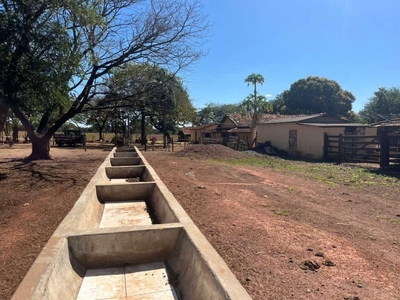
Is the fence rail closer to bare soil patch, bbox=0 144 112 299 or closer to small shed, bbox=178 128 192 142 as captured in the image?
bare soil patch, bbox=0 144 112 299

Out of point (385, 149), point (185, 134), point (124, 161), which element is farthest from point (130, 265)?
point (185, 134)

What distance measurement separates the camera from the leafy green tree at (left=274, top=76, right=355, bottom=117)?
46938mm

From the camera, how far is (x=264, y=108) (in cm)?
3322

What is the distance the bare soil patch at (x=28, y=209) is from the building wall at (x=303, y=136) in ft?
51.4

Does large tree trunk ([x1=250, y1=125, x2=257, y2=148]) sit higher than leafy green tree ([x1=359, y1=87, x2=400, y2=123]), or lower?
lower

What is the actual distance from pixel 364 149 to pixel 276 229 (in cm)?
1366

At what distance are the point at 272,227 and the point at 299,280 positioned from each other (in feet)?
5.95

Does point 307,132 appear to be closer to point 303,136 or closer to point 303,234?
point 303,136

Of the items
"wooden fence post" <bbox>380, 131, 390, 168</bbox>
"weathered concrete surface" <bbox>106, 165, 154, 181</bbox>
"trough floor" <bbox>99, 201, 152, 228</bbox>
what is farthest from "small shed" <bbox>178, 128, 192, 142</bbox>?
"trough floor" <bbox>99, 201, 152, 228</bbox>

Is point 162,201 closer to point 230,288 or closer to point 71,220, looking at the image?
point 71,220

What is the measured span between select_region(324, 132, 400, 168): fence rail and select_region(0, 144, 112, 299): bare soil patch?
1391cm

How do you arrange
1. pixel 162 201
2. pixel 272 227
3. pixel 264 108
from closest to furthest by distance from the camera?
pixel 272 227, pixel 162 201, pixel 264 108

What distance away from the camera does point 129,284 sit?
11.2 feet

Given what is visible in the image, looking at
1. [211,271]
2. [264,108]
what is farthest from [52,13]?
[264,108]
